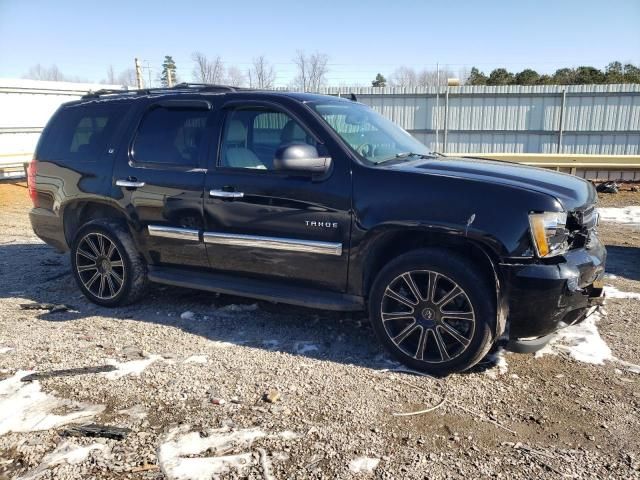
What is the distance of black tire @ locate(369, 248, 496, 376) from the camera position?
3.67m

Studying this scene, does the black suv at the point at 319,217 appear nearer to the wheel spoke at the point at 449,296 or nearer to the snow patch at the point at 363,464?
the wheel spoke at the point at 449,296

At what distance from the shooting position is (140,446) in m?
3.06

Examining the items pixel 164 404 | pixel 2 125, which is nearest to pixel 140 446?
pixel 164 404

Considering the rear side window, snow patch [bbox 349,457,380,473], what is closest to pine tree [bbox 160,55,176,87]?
the rear side window

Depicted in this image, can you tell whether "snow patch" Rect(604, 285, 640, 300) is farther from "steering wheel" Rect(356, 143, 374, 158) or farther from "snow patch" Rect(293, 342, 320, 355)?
"snow patch" Rect(293, 342, 320, 355)

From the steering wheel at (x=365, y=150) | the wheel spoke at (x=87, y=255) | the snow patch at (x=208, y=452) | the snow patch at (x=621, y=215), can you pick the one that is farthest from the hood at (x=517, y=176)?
the snow patch at (x=621, y=215)

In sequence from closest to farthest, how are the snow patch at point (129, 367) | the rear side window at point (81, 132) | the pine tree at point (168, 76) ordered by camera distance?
the snow patch at point (129, 367) < the rear side window at point (81, 132) < the pine tree at point (168, 76)

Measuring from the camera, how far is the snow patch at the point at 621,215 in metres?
9.48

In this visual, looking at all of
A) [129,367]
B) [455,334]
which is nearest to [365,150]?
[455,334]

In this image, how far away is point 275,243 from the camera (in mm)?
4332

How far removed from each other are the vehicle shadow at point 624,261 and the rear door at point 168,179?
4.80 metres

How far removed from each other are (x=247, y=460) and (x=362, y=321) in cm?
223

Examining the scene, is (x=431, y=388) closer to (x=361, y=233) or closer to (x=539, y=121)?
(x=361, y=233)

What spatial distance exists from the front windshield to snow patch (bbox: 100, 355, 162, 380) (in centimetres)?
229
